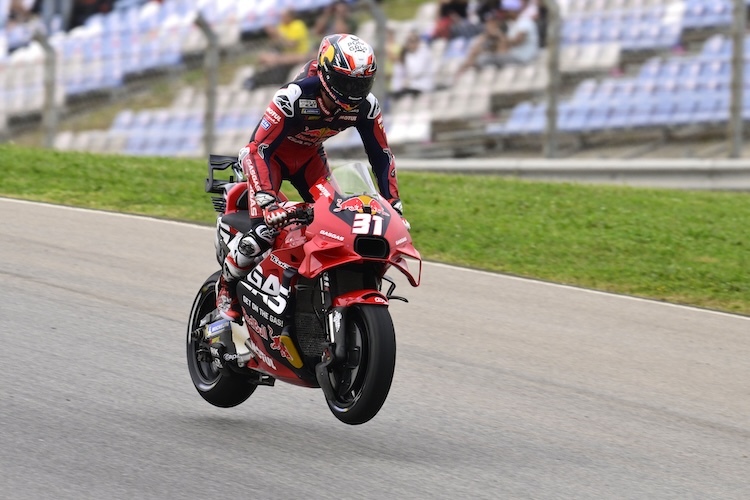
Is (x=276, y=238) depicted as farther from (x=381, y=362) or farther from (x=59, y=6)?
(x=59, y=6)

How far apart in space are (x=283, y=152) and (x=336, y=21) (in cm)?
1230

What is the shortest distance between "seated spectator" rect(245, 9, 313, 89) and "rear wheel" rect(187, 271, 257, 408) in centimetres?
1115

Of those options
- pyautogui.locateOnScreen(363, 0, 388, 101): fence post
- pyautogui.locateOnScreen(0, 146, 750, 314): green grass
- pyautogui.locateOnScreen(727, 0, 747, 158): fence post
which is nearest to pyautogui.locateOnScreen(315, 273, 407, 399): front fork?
pyautogui.locateOnScreen(0, 146, 750, 314): green grass

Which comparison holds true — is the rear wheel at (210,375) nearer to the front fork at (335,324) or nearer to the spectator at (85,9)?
the front fork at (335,324)

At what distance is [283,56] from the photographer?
17828mm

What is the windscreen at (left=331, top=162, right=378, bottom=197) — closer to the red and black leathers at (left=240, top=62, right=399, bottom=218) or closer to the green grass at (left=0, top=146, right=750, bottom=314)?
the red and black leathers at (left=240, top=62, right=399, bottom=218)

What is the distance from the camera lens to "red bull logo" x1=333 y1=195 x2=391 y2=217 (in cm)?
534

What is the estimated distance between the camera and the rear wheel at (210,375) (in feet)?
20.4

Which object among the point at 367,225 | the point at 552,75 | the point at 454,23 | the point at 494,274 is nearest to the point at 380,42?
the point at 454,23

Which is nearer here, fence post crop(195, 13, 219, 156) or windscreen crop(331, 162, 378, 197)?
windscreen crop(331, 162, 378, 197)

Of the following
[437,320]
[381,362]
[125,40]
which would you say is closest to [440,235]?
[437,320]

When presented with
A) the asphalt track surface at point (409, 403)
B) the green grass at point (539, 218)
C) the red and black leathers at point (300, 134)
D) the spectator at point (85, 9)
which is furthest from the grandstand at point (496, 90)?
the red and black leathers at point (300, 134)

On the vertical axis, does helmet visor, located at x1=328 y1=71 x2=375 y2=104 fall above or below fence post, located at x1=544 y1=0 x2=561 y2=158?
above

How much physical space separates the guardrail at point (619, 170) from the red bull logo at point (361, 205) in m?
10.2
